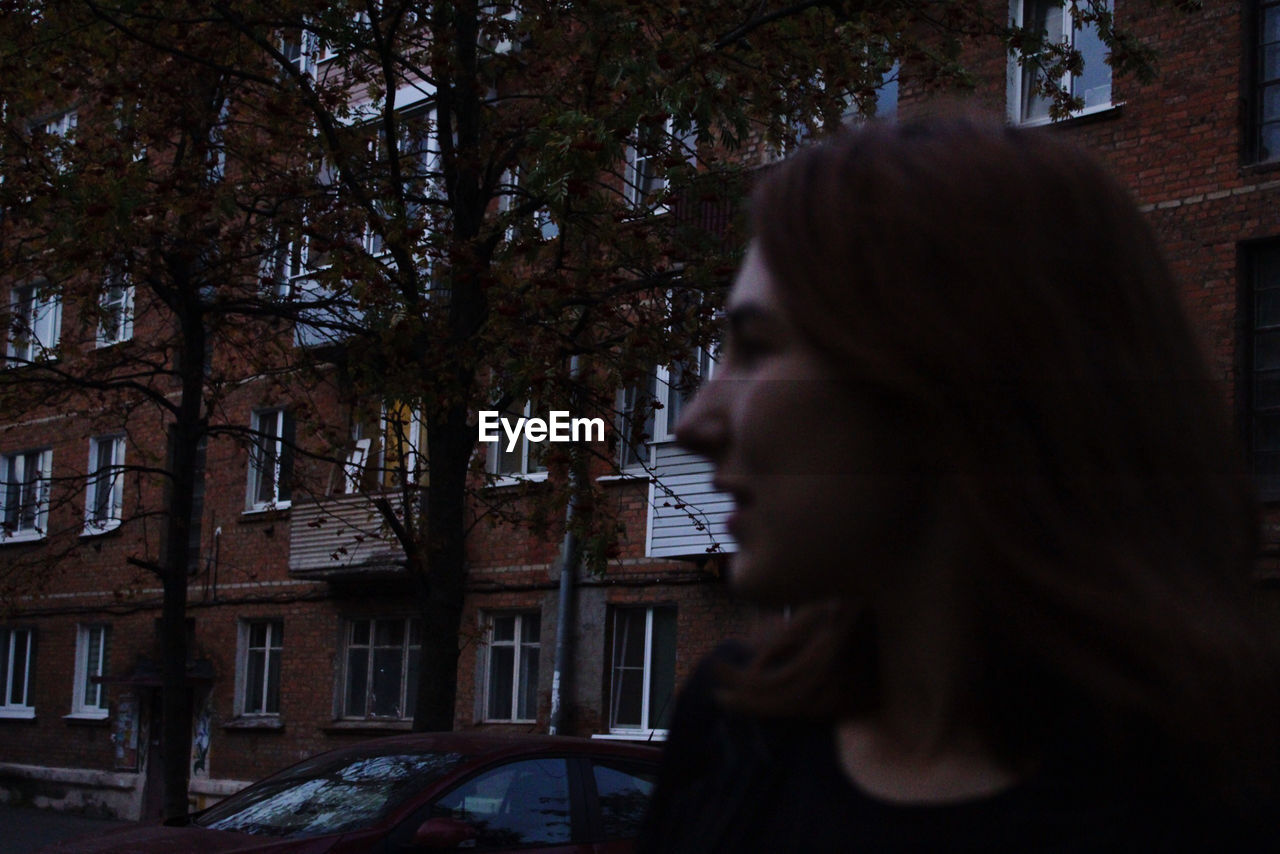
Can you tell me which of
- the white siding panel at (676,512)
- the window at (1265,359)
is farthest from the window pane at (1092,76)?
the white siding panel at (676,512)

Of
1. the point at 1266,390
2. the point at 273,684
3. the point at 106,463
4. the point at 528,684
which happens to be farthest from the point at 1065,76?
the point at 106,463

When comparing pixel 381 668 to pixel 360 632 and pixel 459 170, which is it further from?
pixel 459 170

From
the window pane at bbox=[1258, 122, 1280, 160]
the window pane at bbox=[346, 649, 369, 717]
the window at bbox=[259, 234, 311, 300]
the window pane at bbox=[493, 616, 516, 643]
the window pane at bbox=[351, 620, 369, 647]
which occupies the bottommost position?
the window pane at bbox=[346, 649, 369, 717]

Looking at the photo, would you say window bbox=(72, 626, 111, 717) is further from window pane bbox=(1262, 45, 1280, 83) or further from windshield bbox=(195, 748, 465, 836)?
window pane bbox=(1262, 45, 1280, 83)

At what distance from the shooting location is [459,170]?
1085cm

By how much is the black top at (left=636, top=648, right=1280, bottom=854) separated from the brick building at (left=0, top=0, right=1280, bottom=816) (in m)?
6.42

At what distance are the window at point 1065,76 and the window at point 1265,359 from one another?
211cm

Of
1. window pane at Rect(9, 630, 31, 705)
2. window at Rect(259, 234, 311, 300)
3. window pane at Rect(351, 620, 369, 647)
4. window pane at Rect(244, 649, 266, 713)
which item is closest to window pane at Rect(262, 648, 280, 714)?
window pane at Rect(244, 649, 266, 713)

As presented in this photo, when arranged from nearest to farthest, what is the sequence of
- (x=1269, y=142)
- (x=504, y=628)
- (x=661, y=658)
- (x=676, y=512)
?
(x=1269, y=142)
(x=676, y=512)
(x=661, y=658)
(x=504, y=628)

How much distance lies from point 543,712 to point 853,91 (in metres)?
9.67

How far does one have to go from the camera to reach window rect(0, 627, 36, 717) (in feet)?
89.7

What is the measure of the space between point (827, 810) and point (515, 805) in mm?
6365

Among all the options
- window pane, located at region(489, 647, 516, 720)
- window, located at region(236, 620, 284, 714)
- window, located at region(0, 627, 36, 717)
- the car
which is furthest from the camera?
window, located at region(0, 627, 36, 717)

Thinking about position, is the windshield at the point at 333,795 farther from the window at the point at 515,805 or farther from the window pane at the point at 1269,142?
the window pane at the point at 1269,142
